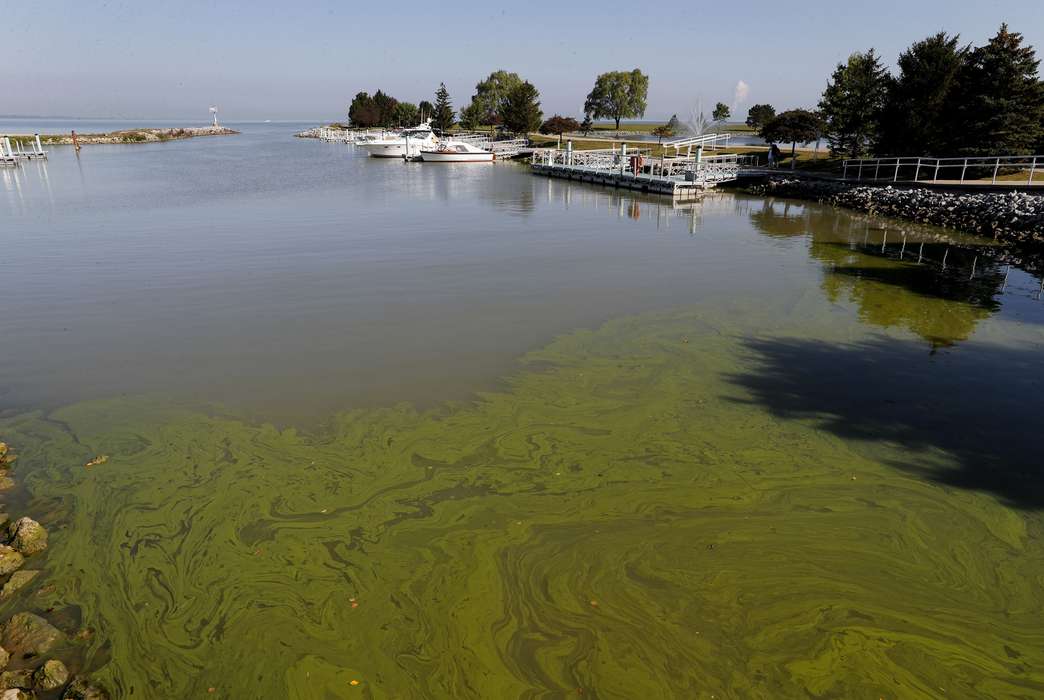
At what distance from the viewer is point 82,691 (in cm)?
405

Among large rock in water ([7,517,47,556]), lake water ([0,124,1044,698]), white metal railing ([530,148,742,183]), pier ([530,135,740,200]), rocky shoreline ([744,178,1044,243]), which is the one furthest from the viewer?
white metal railing ([530,148,742,183])

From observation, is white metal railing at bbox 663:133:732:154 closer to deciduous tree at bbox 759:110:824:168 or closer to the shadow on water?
deciduous tree at bbox 759:110:824:168

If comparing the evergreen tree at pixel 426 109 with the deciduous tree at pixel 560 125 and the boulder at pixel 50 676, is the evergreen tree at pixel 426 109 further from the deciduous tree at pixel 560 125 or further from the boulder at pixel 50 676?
the boulder at pixel 50 676

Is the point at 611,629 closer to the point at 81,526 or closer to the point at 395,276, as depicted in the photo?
the point at 81,526

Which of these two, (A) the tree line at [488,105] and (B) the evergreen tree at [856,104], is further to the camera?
(A) the tree line at [488,105]

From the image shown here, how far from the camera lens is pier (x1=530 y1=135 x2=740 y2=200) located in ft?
104

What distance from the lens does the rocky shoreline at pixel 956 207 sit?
747 inches

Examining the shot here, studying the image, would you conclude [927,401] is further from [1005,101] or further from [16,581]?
[1005,101]

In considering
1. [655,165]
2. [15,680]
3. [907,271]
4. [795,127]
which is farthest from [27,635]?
[795,127]

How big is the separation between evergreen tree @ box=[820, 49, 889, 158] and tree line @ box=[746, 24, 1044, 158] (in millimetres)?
52

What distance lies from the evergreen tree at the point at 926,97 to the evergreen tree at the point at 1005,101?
1127mm

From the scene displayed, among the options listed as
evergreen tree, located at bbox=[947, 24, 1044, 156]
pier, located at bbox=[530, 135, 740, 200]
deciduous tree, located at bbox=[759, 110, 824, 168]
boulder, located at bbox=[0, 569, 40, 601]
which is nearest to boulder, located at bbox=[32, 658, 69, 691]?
boulder, located at bbox=[0, 569, 40, 601]

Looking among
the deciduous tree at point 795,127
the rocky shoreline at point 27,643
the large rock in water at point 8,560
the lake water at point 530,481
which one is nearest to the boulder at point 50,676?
the rocky shoreline at point 27,643

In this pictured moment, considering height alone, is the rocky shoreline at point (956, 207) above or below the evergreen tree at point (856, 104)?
below
